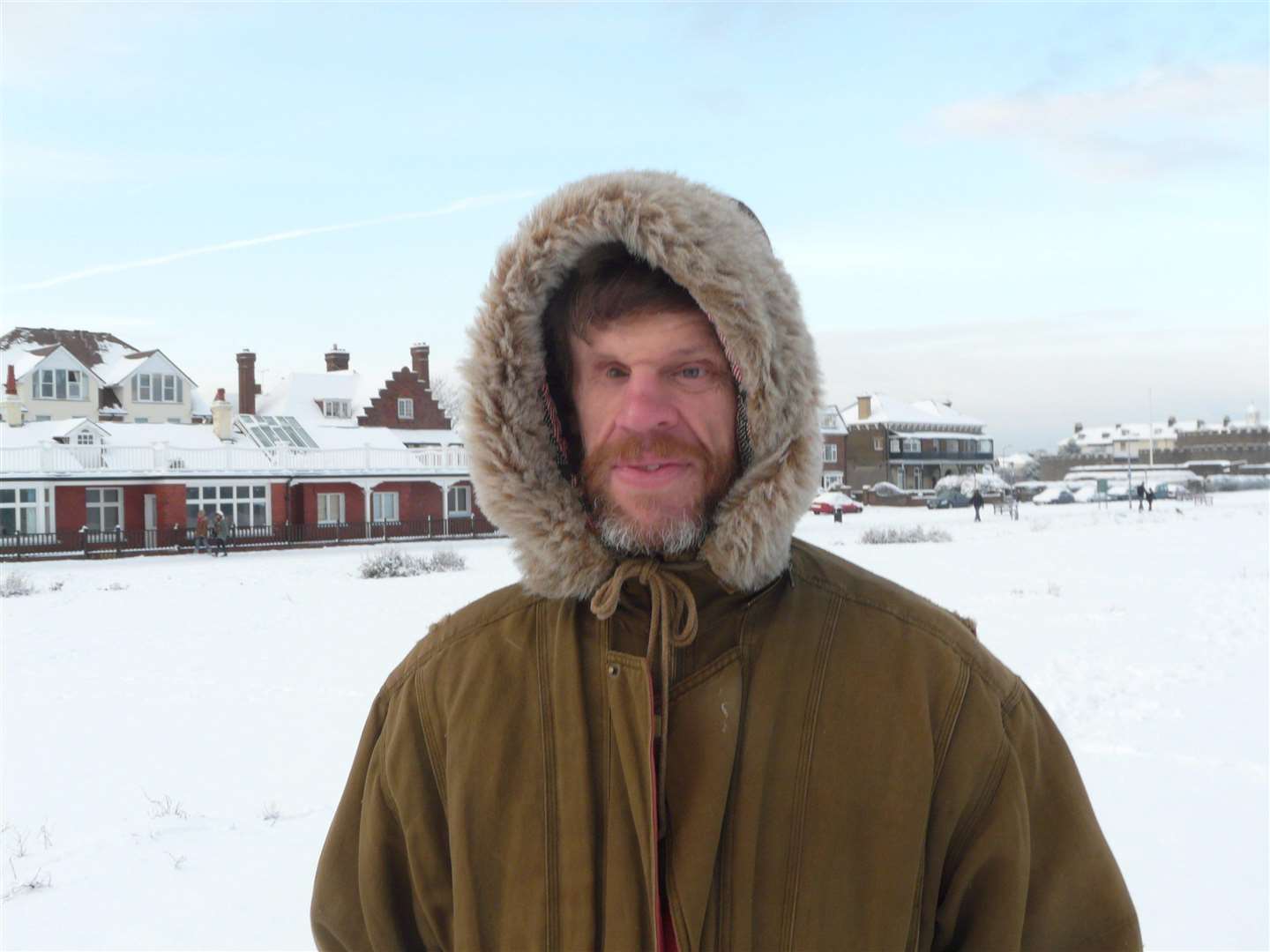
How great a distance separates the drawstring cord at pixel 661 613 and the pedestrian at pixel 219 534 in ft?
102

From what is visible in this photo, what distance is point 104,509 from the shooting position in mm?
31688

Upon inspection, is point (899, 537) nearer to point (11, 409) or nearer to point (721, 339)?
point (721, 339)

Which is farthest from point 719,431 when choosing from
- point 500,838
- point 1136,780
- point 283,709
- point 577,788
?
point 283,709

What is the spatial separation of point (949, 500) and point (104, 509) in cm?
4048

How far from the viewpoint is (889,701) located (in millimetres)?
1865

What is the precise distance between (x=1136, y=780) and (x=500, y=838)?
20.1 ft

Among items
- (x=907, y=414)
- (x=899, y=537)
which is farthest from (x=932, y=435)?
(x=899, y=537)

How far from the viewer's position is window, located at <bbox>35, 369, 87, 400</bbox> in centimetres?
3716

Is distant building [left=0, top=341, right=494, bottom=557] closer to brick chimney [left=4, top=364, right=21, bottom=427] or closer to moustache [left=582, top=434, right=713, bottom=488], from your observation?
brick chimney [left=4, top=364, right=21, bottom=427]

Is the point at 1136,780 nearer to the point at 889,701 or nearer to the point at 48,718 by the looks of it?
the point at 889,701

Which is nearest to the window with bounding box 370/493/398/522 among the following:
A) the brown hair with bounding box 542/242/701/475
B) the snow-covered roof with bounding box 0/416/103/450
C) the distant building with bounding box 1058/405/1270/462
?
the snow-covered roof with bounding box 0/416/103/450

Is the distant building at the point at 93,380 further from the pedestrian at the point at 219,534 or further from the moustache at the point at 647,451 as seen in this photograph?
the moustache at the point at 647,451

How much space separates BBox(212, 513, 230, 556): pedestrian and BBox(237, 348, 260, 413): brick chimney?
34.8ft

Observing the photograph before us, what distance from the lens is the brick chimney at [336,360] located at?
47.8 meters
